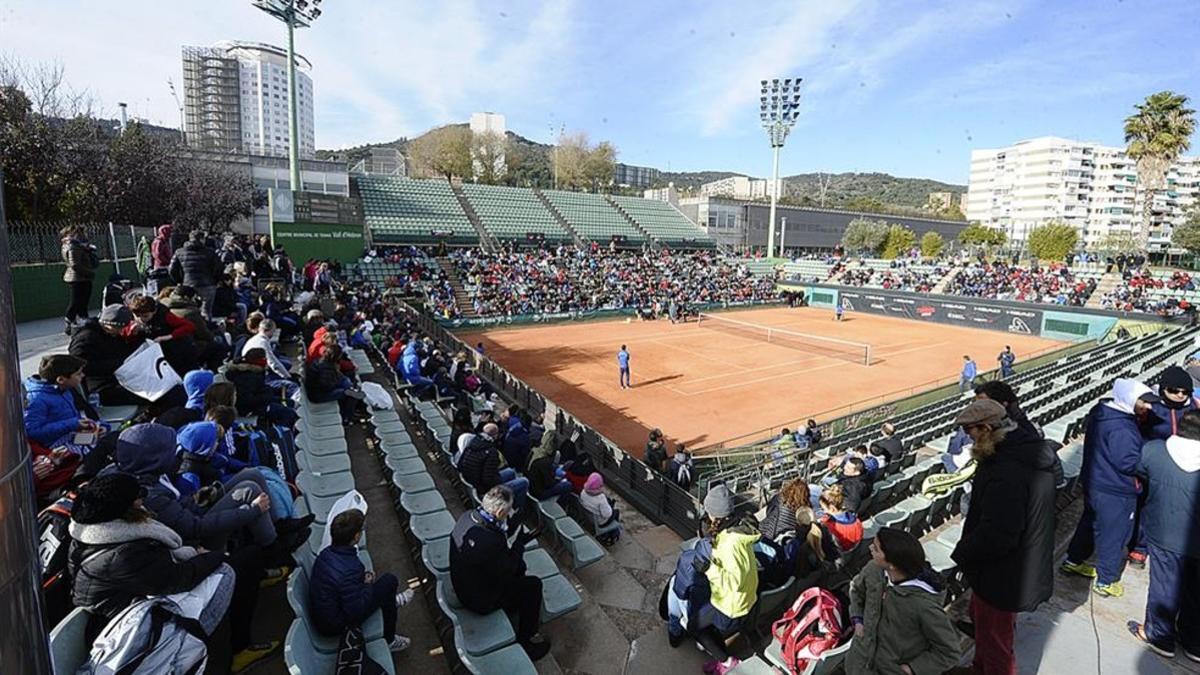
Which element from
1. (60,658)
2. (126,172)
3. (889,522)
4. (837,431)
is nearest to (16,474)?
(60,658)

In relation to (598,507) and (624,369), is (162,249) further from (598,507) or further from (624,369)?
(624,369)

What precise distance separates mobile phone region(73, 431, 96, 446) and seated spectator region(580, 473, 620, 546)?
4664 mm

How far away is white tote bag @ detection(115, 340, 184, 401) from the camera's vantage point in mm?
5359

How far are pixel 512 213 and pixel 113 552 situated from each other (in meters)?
51.6

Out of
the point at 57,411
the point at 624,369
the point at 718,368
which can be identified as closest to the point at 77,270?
the point at 57,411

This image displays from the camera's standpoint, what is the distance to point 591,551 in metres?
5.88

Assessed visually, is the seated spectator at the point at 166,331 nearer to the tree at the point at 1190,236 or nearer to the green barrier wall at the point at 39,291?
the green barrier wall at the point at 39,291

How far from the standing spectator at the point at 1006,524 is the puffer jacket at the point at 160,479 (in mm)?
4655

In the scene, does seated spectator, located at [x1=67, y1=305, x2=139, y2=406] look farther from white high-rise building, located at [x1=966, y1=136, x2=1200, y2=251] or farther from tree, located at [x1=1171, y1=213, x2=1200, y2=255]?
white high-rise building, located at [x1=966, y1=136, x2=1200, y2=251]

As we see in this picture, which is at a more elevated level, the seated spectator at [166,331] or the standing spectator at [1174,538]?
the seated spectator at [166,331]

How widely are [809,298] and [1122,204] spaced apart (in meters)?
102

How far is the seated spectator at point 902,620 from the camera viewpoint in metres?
3.01

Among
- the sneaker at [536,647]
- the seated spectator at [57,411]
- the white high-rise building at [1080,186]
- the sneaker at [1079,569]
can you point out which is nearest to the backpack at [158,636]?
the seated spectator at [57,411]

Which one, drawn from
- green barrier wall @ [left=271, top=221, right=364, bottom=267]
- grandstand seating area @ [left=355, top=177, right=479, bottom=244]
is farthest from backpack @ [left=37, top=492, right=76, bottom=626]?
grandstand seating area @ [left=355, top=177, right=479, bottom=244]
